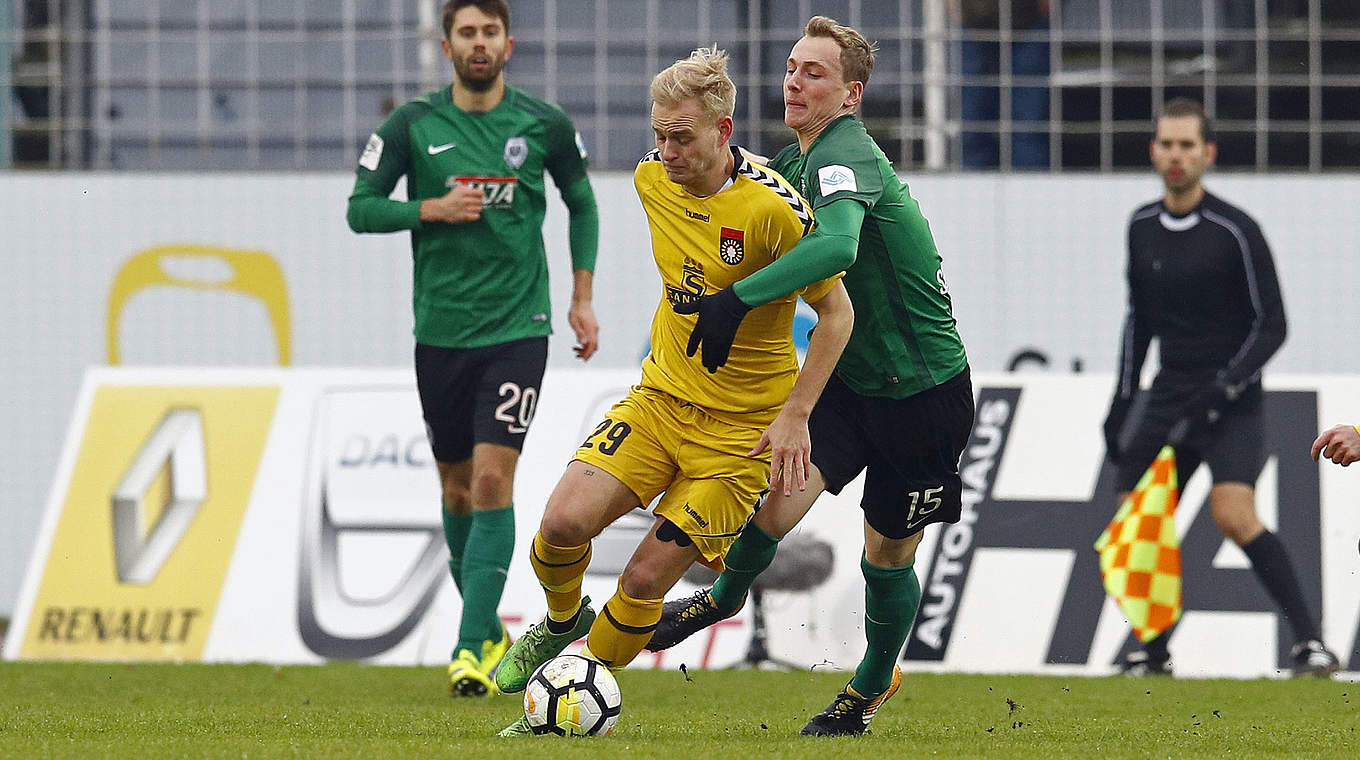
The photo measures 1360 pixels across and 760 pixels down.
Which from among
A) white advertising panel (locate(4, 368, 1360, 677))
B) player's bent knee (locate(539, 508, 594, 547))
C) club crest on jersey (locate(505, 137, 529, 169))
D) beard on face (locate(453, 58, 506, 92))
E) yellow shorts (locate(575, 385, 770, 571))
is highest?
beard on face (locate(453, 58, 506, 92))

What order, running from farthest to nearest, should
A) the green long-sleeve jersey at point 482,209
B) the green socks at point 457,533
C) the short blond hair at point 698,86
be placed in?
the green socks at point 457,533 < the green long-sleeve jersey at point 482,209 < the short blond hair at point 698,86

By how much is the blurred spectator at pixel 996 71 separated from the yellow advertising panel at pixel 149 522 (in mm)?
4592

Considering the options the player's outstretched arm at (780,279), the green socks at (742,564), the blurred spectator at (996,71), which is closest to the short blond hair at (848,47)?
the player's outstretched arm at (780,279)

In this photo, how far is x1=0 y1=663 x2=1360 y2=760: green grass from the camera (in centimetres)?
479

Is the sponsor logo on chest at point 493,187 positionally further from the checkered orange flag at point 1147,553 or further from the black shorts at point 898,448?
the checkered orange flag at point 1147,553

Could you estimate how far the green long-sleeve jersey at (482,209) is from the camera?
22.7 feet

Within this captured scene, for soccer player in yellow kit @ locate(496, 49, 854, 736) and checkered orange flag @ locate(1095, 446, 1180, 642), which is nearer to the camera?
soccer player in yellow kit @ locate(496, 49, 854, 736)

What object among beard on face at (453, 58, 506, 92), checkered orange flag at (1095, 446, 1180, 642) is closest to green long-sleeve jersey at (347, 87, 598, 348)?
beard on face at (453, 58, 506, 92)

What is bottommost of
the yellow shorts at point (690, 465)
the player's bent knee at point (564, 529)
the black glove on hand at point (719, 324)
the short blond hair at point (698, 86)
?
the player's bent knee at point (564, 529)

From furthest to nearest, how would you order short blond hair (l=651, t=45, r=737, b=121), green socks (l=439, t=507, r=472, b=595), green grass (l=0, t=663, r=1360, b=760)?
1. green socks (l=439, t=507, r=472, b=595)
2. short blond hair (l=651, t=45, r=737, b=121)
3. green grass (l=0, t=663, r=1360, b=760)

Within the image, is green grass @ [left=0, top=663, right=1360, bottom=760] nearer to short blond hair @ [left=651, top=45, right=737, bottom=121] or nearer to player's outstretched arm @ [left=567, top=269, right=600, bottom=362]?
player's outstretched arm @ [left=567, top=269, right=600, bottom=362]

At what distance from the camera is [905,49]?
440 inches

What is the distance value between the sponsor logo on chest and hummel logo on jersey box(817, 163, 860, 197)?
2.20 meters

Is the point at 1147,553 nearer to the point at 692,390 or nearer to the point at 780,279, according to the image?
the point at 692,390
